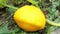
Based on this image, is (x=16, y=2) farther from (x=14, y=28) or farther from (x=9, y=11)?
(x=14, y=28)

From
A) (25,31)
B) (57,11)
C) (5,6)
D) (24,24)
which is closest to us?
(24,24)

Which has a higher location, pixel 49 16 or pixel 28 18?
pixel 28 18

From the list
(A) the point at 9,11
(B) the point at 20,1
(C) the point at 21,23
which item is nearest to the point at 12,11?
(A) the point at 9,11

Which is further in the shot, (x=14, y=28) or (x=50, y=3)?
(x=50, y=3)

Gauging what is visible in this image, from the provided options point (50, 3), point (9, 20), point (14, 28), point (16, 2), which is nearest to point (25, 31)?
point (14, 28)

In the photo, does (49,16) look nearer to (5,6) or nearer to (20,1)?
(20,1)

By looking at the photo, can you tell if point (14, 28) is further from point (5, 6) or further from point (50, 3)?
point (50, 3)

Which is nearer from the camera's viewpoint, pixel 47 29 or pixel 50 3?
pixel 47 29

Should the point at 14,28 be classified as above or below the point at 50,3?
below

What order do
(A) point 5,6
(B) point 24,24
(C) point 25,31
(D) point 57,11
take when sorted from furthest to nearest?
(D) point 57,11
(A) point 5,6
(C) point 25,31
(B) point 24,24
